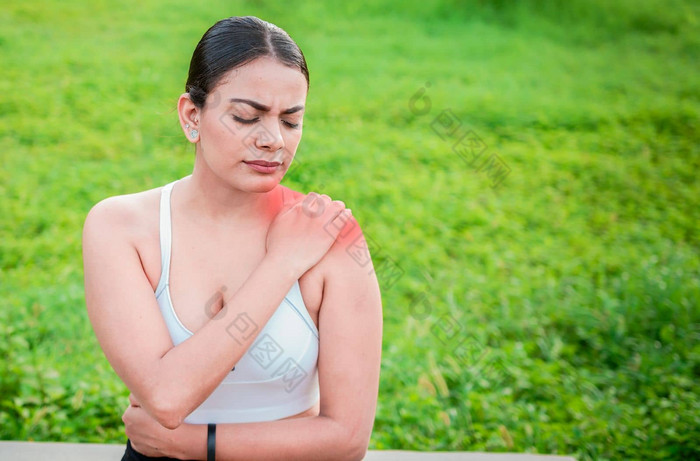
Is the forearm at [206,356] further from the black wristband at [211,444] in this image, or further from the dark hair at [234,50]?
the dark hair at [234,50]

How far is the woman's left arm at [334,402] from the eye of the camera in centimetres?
178

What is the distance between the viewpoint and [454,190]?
602cm

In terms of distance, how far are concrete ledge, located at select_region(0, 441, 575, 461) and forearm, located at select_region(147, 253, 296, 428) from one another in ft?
2.92

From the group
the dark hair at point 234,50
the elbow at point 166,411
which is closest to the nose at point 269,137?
the dark hair at point 234,50

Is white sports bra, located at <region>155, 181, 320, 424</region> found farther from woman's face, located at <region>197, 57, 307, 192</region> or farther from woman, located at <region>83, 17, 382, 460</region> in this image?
woman's face, located at <region>197, 57, 307, 192</region>

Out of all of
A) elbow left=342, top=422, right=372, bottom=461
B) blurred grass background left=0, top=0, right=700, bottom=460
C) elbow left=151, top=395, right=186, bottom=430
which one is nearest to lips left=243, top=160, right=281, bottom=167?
blurred grass background left=0, top=0, right=700, bottom=460

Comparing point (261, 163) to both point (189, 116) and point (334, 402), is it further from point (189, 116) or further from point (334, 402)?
point (334, 402)

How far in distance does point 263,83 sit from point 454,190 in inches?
173

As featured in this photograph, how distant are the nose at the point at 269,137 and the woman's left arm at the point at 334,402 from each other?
0.29 m

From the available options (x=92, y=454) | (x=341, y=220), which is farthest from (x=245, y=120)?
(x=92, y=454)

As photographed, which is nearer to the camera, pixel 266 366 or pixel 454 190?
pixel 266 366

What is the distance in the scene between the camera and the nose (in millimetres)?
1740

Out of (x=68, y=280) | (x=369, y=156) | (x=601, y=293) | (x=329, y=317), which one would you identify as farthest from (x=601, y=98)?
(x=329, y=317)

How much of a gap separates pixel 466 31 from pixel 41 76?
15.7ft
